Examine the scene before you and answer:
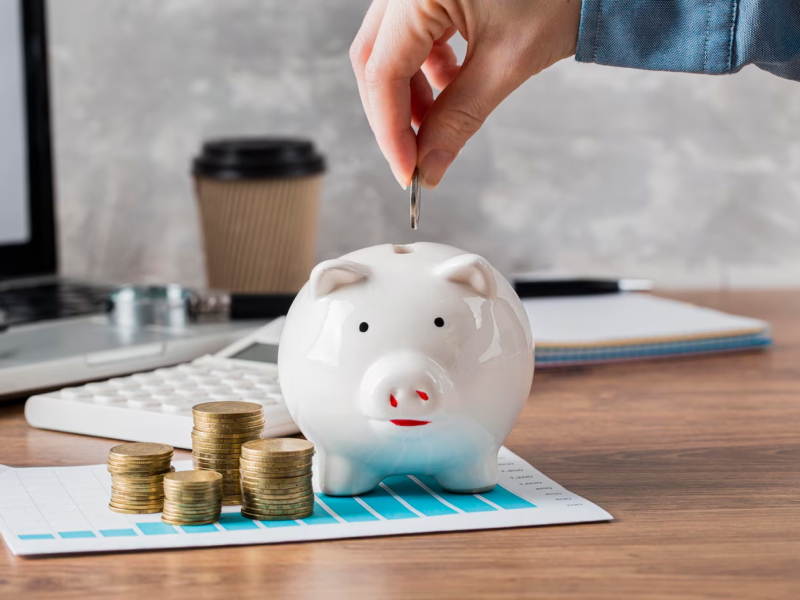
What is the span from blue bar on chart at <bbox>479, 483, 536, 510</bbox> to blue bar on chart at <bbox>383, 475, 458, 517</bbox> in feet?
0.12

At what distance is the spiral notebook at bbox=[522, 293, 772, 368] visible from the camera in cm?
125

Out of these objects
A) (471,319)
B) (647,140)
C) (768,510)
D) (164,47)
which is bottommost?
(768,510)

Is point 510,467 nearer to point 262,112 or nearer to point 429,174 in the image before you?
point 429,174

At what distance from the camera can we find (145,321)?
129 cm

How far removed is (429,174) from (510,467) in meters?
0.26

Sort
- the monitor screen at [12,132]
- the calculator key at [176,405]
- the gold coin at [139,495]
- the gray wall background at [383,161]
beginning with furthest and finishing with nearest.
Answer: the gray wall background at [383,161], the monitor screen at [12,132], the calculator key at [176,405], the gold coin at [139,495]

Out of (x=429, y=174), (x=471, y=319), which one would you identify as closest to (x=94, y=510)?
(x=471, y=319)

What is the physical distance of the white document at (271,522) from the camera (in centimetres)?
62

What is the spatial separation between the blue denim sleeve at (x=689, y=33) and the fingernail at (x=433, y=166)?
14cm

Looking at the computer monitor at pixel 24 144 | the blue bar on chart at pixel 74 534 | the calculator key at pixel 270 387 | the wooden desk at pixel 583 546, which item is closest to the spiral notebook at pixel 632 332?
the wooden desk at pixel 583 546

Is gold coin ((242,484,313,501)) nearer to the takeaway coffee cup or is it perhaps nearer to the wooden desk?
the wooden desk

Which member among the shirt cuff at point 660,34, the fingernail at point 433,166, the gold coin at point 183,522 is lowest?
the gold coin at point 183,522

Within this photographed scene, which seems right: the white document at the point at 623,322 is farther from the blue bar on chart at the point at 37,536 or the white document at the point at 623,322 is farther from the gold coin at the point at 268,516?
the blue bar on chart at the point at 37,536

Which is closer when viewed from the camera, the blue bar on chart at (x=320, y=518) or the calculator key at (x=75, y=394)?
the blue bar on chart at (x=320, y=518)
